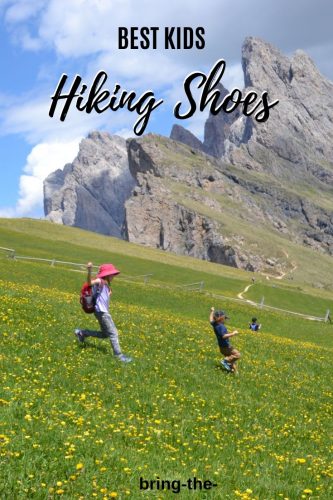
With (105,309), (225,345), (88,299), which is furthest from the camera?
(225,345)

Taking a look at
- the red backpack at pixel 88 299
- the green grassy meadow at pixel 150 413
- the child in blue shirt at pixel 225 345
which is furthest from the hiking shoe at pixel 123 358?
the child in blue shirt at pixel 225 345

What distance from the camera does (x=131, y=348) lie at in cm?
2058

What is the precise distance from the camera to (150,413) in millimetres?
13680

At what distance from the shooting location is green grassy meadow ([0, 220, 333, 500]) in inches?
360

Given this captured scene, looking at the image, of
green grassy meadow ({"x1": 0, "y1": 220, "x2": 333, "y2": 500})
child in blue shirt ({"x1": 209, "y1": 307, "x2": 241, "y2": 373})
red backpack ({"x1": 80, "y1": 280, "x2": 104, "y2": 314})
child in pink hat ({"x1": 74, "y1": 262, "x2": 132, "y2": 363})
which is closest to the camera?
green grassy meadow ({"x1": 0, "y1": 220, "x2": 333, "y2": 500})

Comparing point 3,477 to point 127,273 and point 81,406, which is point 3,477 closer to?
point 81,406

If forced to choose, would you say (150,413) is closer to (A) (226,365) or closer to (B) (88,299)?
(B) (88,299)

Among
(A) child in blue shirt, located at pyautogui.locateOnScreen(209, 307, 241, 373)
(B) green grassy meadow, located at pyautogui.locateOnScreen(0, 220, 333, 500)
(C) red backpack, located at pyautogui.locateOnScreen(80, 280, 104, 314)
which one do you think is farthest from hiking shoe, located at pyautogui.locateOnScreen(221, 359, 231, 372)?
(C) red backpack, located at pyautogui.locateOnScreen(80, 280, 104, 314)

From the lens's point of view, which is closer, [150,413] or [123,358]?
[150,413]

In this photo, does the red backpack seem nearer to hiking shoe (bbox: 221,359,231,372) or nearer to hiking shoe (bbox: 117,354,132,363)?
hiking shoe (bbox: 117,354,132,363)

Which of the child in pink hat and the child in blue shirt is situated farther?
the child in blue shirt

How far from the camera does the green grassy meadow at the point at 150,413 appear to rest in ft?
30.0

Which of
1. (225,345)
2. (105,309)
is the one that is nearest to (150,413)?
(105,309)

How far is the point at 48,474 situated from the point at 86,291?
9270 millimetres
